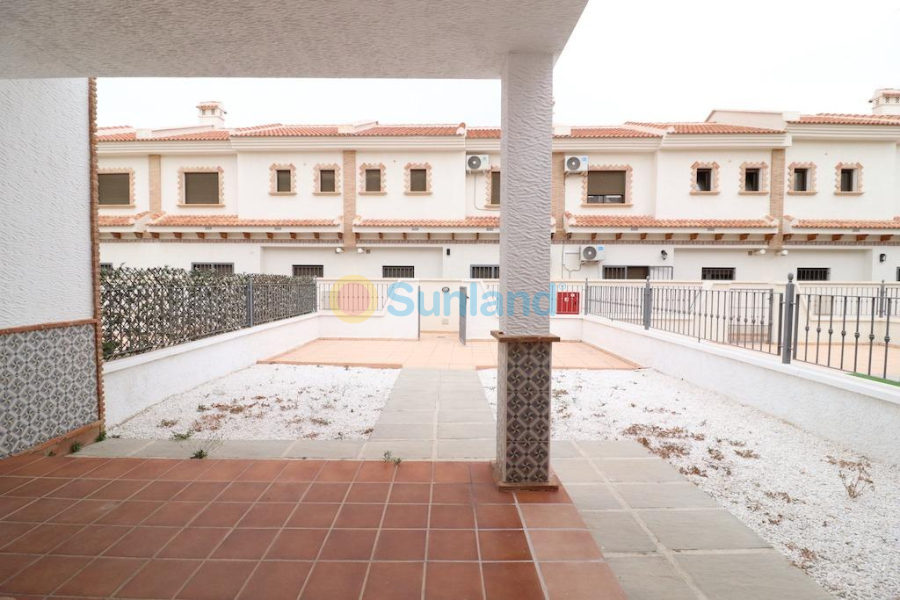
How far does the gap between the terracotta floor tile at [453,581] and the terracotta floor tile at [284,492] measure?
3.92 feet

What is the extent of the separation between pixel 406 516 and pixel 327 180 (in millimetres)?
15632

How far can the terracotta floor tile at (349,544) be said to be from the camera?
91.1 inches

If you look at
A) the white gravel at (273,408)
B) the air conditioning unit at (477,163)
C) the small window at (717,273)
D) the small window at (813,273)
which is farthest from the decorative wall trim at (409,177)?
the small window at (813,273)

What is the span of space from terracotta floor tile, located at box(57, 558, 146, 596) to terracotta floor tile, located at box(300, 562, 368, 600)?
915 mm

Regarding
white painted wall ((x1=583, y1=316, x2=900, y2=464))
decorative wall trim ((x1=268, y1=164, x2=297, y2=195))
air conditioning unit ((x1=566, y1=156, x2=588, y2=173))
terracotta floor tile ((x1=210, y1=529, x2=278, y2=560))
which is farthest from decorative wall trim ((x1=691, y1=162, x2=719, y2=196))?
terracotta floor tile ((x1=210, y1=529, x2=278, y2=560))

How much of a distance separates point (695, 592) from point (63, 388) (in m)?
4.84

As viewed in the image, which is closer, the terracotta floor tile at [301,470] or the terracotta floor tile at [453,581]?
the terracotta floor tile at [453,581]

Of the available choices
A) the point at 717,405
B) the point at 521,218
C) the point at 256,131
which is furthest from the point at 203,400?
the point at 256,131

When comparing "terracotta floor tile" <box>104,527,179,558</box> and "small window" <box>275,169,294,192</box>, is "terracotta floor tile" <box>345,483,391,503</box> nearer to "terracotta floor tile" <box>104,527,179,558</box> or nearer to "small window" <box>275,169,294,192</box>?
"terracotta floor tile" <box>104,527,179,558</box>

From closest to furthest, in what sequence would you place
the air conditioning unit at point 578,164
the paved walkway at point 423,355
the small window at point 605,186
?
the paved walkway at point 423,355, the air conditioning unit at point 578,164, the small window at point 605,186

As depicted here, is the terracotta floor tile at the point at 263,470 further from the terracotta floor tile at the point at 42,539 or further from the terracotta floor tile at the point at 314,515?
the terracotta floor tile at the point at 42,539

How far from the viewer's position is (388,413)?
5082 millimetres

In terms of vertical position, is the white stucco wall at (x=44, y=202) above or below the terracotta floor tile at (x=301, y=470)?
above

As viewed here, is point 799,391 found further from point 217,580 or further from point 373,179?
point 373,179
